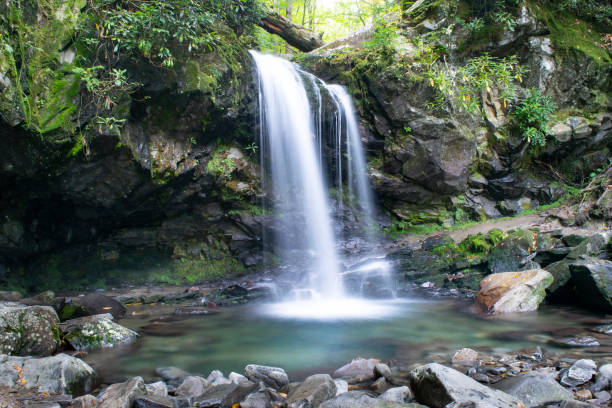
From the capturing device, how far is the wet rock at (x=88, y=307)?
6.28m

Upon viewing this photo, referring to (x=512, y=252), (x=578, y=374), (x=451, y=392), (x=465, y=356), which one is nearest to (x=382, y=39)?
(x=512, y=252)

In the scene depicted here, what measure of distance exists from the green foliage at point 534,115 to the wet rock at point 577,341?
26.5 ft

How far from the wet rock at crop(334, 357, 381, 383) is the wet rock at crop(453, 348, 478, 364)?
3.15ft

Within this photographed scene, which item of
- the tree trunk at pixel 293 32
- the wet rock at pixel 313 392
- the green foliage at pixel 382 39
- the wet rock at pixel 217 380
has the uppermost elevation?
the tree trunk at pixel 293 32

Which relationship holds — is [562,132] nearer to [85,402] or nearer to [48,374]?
[85,402]

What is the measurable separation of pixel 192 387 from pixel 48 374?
4.41 feet

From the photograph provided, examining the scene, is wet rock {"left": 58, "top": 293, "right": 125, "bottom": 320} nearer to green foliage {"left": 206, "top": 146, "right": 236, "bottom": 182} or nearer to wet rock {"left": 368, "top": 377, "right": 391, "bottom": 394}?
green foliage {"left": 206, "top": 146, "right": 236, "bottom": 182}

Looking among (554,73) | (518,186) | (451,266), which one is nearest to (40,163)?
(451,266)

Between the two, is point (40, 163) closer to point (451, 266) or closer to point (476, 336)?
point (476, 336)

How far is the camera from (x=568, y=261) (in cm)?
772

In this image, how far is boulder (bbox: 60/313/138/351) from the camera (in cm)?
531

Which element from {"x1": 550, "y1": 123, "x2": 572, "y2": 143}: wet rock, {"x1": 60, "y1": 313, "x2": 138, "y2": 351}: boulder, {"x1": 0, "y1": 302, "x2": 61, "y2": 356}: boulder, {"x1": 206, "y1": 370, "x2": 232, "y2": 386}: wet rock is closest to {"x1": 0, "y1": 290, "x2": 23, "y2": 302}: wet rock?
{"x1": 60, "y1": 313, "x2": 138, "y2": 351}: boulder

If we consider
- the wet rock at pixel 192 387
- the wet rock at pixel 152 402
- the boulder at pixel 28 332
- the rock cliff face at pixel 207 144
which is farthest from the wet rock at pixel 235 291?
the wet rock at pixel 152 402

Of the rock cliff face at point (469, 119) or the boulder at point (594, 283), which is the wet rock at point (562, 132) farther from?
the boulder at point (594, 283)
